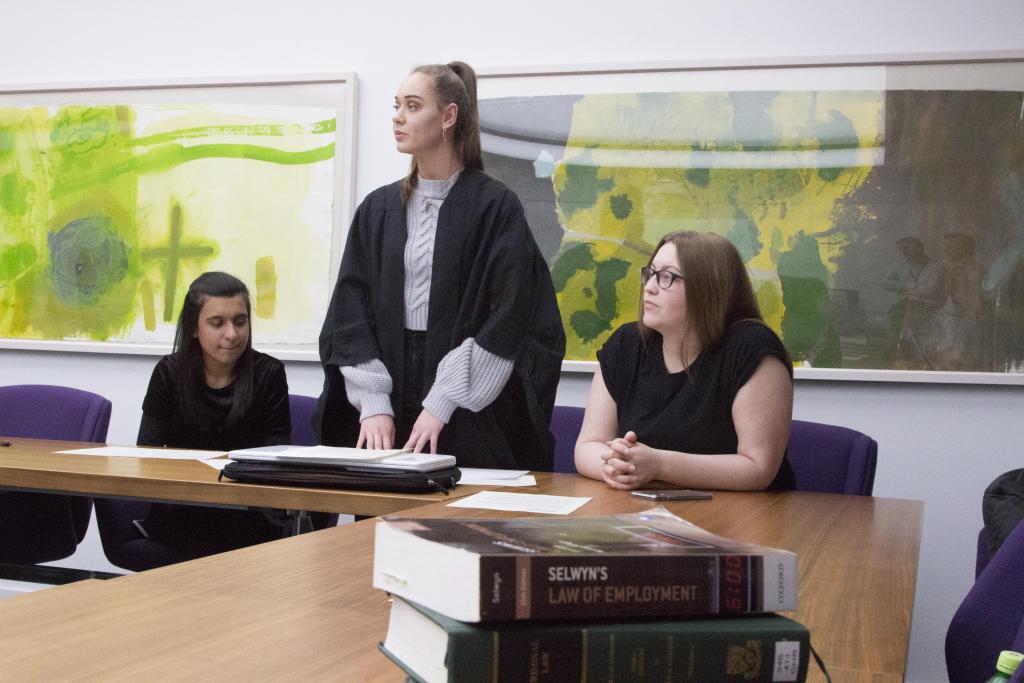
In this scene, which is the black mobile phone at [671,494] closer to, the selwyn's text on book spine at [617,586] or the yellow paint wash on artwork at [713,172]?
the selwyn's text on book spine at [617,586]

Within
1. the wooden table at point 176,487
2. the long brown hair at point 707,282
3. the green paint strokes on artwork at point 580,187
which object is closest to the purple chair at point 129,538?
the wooden table at point 176,487

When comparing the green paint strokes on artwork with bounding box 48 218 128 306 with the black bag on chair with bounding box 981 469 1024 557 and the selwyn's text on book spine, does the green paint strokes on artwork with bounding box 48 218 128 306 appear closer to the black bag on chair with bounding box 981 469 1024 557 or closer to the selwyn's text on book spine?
the black bag on chair with bounding box 981 469 1024 557

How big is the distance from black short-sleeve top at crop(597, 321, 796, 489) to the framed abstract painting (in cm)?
180

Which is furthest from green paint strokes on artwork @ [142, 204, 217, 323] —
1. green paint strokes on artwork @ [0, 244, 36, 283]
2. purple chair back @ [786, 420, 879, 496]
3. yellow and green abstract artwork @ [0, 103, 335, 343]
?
purple chair back @ [786, 420, 879, 496]

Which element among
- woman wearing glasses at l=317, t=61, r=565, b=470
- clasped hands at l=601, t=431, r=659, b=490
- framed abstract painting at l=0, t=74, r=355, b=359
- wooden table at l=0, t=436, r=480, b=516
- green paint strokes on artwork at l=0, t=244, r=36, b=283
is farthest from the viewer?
green paint strokes on artwork at l=0, t=244, r=36, b=283

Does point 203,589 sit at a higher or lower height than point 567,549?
lower

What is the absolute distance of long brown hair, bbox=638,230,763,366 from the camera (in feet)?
7.54

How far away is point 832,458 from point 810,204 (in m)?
1.16

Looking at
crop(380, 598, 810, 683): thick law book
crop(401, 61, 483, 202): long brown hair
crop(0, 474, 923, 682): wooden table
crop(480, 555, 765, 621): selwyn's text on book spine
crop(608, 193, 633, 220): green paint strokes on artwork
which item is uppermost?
crop(401, 61, 483, 202): long brown hair

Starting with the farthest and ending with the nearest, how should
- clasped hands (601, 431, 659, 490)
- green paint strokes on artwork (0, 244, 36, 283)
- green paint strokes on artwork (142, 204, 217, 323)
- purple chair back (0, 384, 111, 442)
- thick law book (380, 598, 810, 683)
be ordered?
1. green paint strokes on artwork (0, 244, 36, 283)
2. green paint strokes on artwork (142, 204, 217, 323)
3. purple chair back (0, 384, 111, 442)
4. clasped hands (601, 431, 659, 490)
5. thick law book (380, 598, 810, 683)

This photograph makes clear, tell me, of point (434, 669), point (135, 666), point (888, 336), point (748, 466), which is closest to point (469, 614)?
point (434, 669)

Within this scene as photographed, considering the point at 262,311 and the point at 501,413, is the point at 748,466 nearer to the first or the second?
the point at 501,413

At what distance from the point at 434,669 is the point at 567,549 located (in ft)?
0.35

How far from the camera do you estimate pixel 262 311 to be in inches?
153
